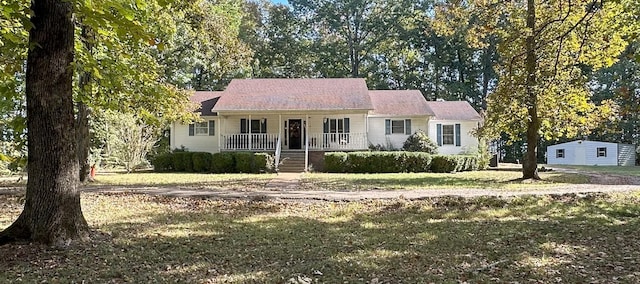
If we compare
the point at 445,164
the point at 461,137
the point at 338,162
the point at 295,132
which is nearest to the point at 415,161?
the point at 445,164

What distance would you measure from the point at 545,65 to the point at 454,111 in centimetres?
1555

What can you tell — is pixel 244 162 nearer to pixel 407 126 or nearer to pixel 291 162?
pixel 291 162

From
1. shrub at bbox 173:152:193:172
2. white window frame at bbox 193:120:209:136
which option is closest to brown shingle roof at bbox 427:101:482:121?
white window frame at bbox 193:120:209:136

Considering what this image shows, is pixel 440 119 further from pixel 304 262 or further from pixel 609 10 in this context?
pixel 304 262

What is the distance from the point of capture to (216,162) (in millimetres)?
23250

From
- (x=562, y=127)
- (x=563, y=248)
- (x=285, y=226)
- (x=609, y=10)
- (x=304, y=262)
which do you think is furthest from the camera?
(x=562, y=127)

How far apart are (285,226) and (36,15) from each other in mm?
4684

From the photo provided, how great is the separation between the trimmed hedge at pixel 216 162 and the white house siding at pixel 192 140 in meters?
3.94

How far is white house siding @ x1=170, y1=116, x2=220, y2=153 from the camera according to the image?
28.7 m

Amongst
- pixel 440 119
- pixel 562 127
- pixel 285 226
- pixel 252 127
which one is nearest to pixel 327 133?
pixel 252 127

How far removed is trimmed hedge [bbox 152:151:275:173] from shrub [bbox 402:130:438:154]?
318 inches

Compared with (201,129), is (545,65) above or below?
above

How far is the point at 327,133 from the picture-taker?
1053 inches

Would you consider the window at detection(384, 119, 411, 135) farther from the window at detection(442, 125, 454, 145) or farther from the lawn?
the lawn
